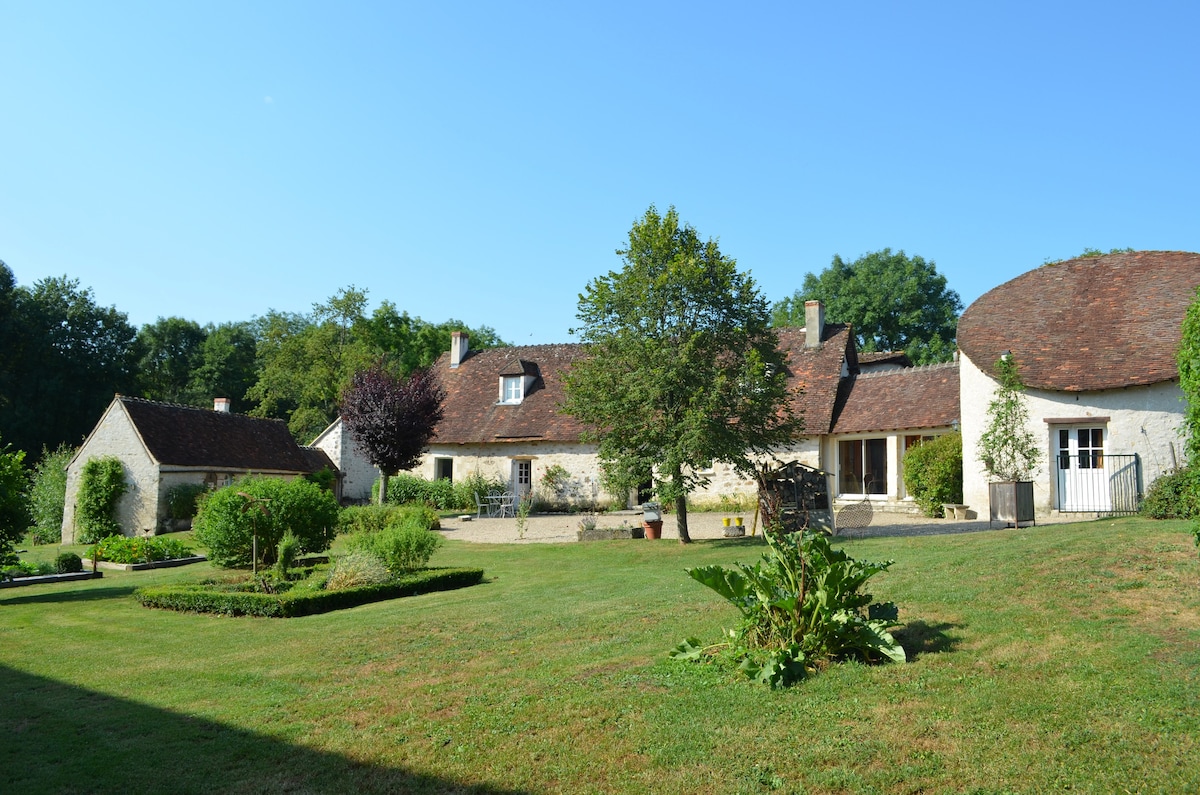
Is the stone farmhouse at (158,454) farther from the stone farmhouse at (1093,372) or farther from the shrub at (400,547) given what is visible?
the stone farmhouse at (1093,372)

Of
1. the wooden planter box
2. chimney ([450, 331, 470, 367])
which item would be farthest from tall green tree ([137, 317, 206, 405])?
the wooden planter box

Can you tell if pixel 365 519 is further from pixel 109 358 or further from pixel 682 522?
pixel 109 358

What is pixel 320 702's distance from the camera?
6.58 metres

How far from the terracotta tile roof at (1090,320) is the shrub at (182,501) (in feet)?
74.5

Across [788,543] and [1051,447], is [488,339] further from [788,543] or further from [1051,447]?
[788,543]

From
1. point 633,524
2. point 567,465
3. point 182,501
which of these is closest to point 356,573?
point 633,524

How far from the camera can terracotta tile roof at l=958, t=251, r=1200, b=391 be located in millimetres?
17297

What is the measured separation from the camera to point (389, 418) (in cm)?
2720

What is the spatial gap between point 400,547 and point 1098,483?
46.1 ft

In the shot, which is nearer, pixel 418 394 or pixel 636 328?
pixel 636 328

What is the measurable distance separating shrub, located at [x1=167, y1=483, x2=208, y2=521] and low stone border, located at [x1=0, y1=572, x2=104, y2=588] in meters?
9.47

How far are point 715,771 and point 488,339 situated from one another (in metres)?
58.4

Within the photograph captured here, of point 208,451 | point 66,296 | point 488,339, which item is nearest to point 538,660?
point 208,451

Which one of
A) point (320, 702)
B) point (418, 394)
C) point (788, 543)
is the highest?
point (418, 394)
